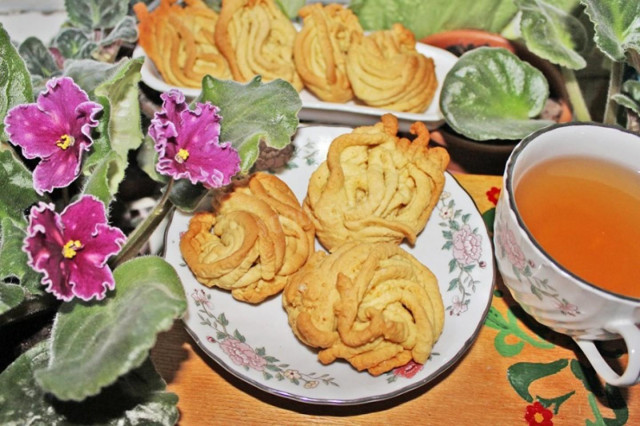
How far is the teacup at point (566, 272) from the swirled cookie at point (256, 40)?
480 mm

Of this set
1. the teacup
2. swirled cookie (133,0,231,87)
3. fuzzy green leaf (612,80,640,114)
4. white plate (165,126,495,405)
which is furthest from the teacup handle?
swirled cookie (133,0,231,87)

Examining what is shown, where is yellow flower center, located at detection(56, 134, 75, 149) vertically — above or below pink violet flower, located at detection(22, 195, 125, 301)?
above

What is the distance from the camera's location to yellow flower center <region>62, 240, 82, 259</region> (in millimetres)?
583

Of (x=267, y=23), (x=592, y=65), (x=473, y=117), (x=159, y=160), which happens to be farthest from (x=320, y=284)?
(x=592, y=65)

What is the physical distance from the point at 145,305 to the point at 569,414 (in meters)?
0.52

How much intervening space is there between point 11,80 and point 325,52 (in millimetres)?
570

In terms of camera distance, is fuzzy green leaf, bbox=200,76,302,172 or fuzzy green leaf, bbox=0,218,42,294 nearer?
fuzzy green leaf, bbox=0,218,42,294

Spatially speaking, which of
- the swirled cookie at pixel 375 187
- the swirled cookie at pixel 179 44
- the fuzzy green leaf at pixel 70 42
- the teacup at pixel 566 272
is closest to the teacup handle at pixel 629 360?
the teacup at pixel 566 272

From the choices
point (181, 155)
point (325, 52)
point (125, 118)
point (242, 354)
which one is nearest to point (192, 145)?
point (181, 155)

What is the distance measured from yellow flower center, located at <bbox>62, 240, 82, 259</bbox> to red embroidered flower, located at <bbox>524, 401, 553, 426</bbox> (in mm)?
540

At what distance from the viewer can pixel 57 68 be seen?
1.05 meters

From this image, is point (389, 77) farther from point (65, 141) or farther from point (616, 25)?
point (65, 141)

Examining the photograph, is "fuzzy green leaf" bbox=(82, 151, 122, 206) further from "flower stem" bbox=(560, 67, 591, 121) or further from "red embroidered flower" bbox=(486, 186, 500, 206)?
"flower stem" bbox=(560, 67, 591, 121)

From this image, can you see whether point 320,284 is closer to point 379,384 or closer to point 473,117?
point 379,384
